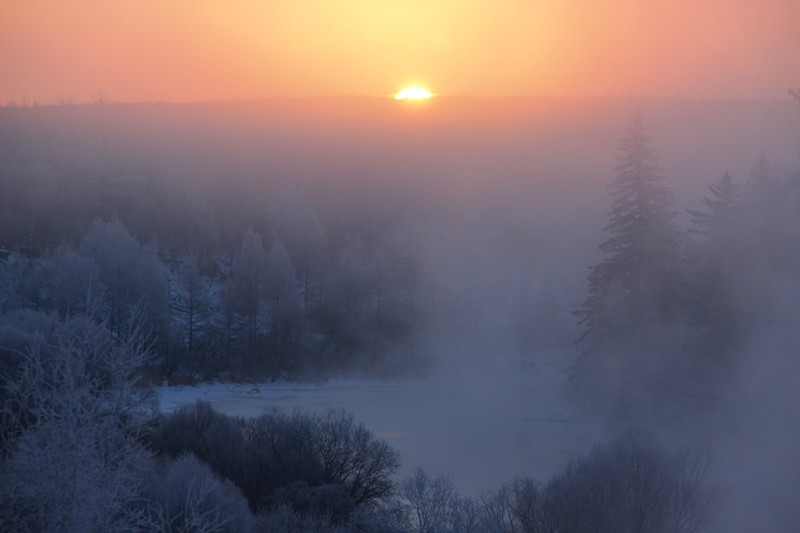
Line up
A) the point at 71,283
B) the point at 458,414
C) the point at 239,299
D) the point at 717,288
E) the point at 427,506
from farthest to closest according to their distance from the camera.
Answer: the point at 239,299, the point at 71,283, the point at 458,414, the point at 717,288, the point at 427,506

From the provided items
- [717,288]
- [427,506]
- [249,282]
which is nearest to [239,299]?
[249,282]

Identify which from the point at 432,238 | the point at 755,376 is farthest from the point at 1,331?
the point at 432,238

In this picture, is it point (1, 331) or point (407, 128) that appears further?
point (407, 128)

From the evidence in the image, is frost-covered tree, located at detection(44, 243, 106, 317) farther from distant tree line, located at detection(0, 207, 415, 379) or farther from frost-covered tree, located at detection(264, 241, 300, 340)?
frost-covered tree, located at detection(264, 241, 300, 340)

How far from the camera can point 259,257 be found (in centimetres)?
5416

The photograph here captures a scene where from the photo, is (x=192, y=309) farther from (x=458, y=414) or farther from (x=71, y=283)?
(x=458, y=414)

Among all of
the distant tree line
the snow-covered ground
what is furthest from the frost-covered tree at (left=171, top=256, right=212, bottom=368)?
the snow-covered ground

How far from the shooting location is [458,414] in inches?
1454

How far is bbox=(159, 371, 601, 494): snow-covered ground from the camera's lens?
2523cm

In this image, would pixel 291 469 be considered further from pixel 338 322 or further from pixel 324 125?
pixel 324 125

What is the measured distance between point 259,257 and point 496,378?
20.6m

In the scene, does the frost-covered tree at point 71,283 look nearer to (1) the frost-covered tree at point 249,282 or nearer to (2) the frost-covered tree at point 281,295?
(1) the frost-covered tree at point 249,282

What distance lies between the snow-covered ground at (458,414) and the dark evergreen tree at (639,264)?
14.8 ft

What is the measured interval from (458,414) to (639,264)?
13589mm
